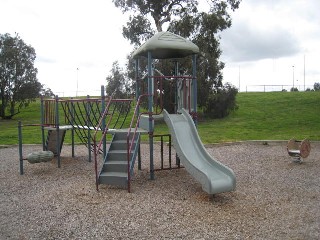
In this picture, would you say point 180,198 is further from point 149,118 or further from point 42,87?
point 42,87

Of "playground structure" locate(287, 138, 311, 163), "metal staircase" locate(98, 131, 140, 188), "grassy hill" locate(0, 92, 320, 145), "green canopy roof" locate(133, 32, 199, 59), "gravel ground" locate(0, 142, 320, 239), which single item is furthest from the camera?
"grassy hill" locate(0, 92, 320, 145)

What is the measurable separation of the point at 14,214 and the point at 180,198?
2712 mm

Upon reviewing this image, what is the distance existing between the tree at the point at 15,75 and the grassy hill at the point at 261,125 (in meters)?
3.18

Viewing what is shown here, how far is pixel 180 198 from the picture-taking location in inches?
241

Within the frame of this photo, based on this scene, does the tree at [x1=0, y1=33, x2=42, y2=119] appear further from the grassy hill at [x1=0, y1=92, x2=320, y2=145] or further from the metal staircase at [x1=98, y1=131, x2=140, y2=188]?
the metal staircase at [x1=98, y1=131, x2=140, y2=188]

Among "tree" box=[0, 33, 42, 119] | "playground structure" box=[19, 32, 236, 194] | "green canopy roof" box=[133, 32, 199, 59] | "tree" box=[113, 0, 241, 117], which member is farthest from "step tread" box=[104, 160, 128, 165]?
"tree" box=[0, 33, 42, 119]

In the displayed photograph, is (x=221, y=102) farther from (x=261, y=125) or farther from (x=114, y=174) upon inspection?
(x=114, y=174)

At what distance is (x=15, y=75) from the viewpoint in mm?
33594

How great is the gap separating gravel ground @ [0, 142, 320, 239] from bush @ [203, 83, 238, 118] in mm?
14344

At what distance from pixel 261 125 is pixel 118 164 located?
47.4ft

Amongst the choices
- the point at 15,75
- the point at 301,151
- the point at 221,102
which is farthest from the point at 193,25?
the point at 15,75

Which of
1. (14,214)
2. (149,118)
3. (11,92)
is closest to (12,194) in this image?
(14,214)

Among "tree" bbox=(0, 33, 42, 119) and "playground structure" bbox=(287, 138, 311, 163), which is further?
"tree" bbox=(0, 33, 42, 119)

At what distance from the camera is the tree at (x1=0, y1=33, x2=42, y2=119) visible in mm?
33000
